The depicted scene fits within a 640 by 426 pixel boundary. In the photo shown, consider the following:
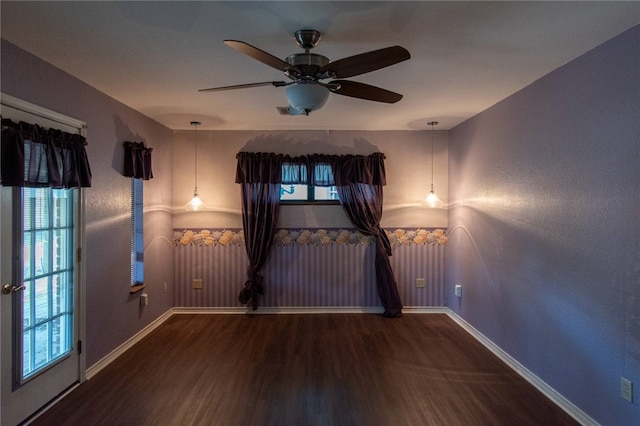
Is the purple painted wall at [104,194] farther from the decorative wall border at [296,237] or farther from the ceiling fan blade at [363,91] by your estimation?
the ceiling fan blade at [363,91]

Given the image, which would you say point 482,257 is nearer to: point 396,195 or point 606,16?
point 396,195

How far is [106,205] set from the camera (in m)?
2.89

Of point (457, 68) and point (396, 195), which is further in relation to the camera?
point (396, 195)

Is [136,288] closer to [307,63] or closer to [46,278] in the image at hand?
[46,278]

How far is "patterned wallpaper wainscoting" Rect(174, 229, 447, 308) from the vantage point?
4.23m

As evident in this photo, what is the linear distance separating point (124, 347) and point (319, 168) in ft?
9.62

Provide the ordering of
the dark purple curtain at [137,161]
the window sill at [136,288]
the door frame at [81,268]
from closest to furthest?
the door frame at [81,268] < the dark purple curtain at [137,161] < the window sill at [136,288]

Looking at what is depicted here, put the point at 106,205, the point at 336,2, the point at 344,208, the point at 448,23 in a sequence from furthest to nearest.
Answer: the point at 344,208
the point at 106,205
the point at 448,23
the point at 336,2

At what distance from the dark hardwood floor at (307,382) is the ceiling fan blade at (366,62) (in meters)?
2.22

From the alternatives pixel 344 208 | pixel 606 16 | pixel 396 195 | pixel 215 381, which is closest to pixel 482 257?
pixel 396 195

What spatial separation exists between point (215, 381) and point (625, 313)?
286 centimetres

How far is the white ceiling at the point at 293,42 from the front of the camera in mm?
1619

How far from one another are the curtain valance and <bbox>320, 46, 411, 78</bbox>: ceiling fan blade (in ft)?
7.87

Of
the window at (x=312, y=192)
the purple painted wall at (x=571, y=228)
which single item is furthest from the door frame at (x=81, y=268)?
the purple painted wall at (x=571, y=228)
